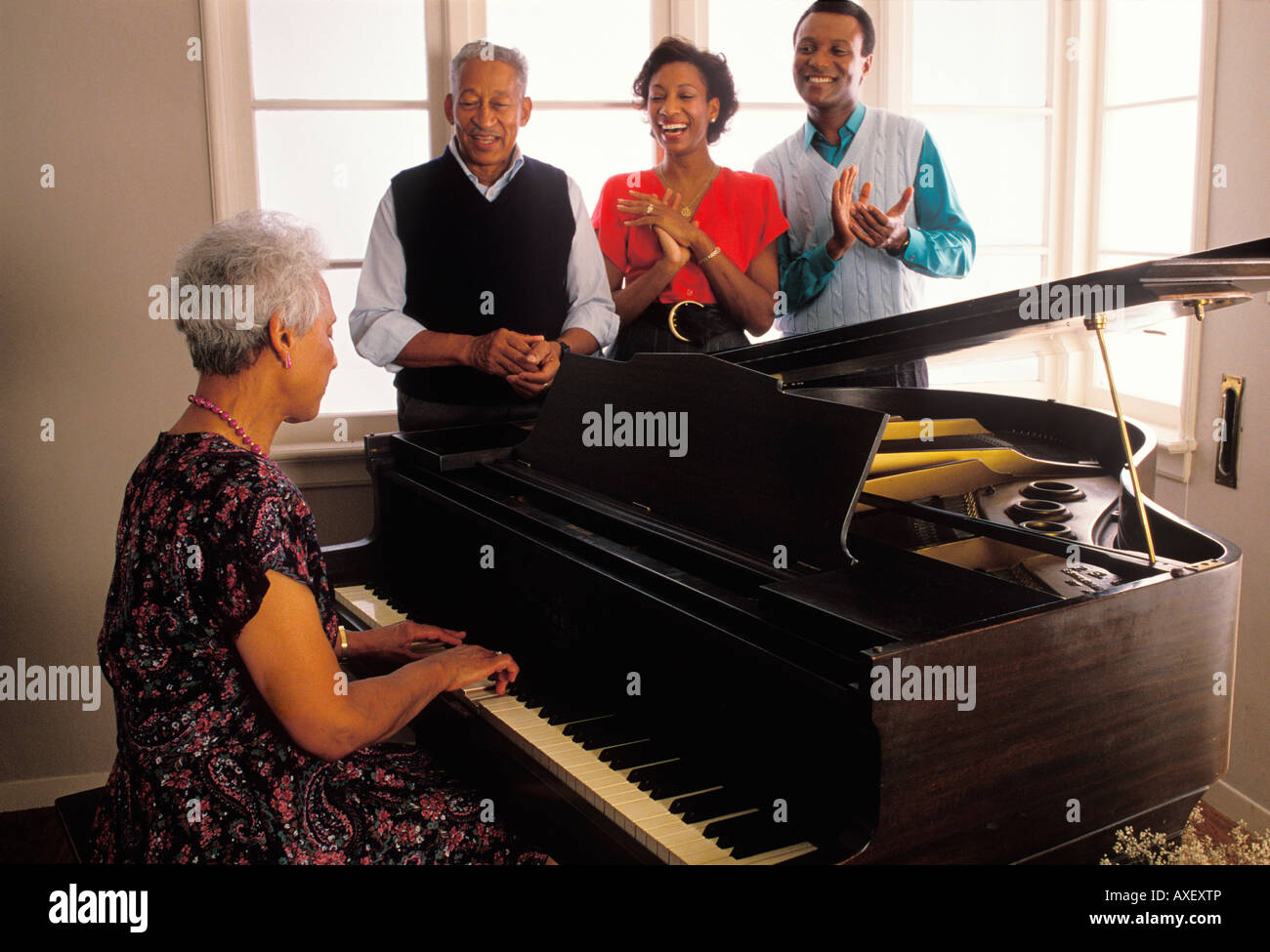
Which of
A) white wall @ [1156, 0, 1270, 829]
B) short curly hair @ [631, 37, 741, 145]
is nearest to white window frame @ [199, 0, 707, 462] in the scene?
short curly hair @ [631, 37, 741, 145]

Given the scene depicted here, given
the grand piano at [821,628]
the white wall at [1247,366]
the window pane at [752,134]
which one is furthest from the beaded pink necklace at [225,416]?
the white wall at [1247,366]

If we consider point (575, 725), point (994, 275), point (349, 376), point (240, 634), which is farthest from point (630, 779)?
point (994, 275)

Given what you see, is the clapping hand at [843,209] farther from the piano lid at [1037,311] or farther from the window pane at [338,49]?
the window pane at [338,49]

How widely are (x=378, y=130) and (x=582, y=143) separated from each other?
65 centimetres

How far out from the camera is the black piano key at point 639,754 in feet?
5.22

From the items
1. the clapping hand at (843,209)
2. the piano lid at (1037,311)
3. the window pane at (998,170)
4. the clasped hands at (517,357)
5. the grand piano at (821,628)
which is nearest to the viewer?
the grand piano at (821,628)

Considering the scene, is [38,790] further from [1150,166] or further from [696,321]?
[1150,166]

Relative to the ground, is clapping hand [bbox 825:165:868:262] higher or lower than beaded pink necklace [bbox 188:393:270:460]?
higher

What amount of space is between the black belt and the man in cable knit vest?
0.28m

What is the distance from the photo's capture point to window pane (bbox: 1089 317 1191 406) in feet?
A: 12.3

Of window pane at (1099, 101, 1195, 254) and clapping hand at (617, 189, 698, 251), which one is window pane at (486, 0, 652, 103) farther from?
window pane at (1099, 101, 1195, 254)

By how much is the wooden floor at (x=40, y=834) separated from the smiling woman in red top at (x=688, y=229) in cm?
193
